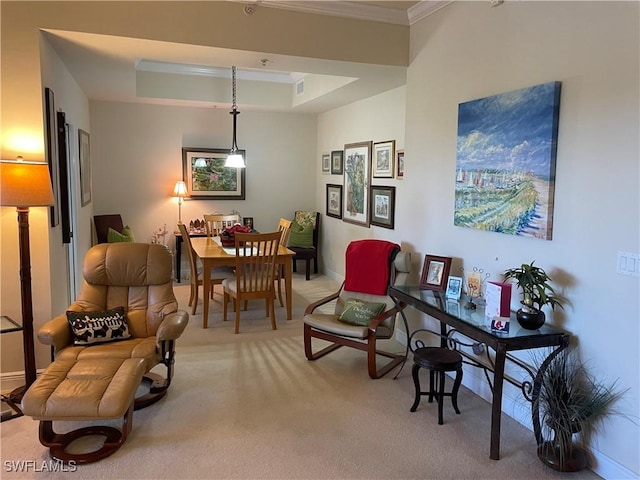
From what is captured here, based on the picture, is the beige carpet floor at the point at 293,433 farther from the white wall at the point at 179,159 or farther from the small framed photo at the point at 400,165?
the white wall at the point at 179,159

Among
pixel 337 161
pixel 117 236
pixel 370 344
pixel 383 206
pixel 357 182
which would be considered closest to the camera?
pixel 370 344

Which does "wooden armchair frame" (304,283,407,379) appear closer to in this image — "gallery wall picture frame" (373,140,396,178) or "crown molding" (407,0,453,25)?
"gallery wall picture frame" (373,140,396,178)

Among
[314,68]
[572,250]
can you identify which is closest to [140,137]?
[314,68]

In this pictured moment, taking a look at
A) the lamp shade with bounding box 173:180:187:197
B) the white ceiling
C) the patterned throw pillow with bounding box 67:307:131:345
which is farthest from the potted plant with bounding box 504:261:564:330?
the lamp shade with bounding box 173:180:187:197

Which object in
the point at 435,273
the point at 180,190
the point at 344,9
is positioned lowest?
the point at 435,273

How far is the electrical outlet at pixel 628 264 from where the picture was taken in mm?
2281

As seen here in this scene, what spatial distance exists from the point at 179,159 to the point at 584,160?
18.4 ft

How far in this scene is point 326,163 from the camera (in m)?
7.27

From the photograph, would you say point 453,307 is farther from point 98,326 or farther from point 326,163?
point 326,163

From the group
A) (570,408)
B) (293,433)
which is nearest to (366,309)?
(293,433)

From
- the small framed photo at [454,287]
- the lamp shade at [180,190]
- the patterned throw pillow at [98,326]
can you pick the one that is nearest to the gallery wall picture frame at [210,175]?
the lamp shade at [180,190]

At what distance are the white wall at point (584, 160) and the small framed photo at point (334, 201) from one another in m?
3.29

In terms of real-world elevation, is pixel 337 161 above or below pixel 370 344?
above

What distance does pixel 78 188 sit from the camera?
16.2ft
